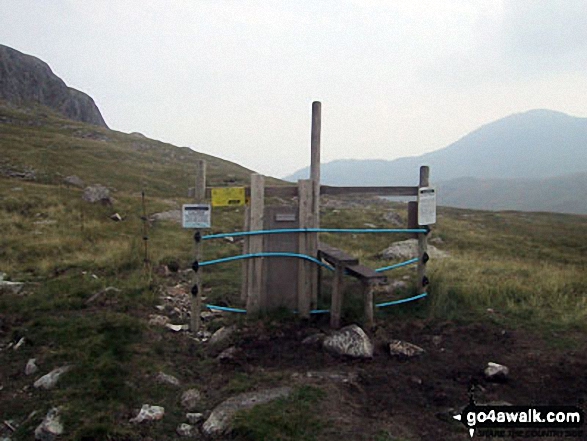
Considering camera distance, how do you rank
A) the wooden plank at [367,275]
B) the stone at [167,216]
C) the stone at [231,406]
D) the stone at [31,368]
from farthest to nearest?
the stone at [167,216], the wooden plank at [367,275], the stone at [31,368], the stone at [231,406]

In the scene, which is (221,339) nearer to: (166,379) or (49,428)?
(166,379)

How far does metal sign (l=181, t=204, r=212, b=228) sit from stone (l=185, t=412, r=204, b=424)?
110 inches

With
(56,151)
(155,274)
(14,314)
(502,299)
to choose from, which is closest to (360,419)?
(502,299)

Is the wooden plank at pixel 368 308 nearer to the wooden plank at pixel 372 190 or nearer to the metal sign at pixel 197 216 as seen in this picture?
the wooden plank at pixel 372 190

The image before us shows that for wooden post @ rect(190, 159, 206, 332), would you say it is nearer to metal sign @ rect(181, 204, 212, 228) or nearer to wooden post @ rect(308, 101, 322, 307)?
metal sign @ rect(181, 204, 212, 228)

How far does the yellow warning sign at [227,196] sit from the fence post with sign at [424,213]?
263 centimetres

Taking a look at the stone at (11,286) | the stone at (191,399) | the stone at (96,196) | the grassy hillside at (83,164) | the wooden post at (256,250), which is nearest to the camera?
the stone at (191,399)

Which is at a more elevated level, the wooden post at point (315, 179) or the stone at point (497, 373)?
the wooden post at point (315, 179)

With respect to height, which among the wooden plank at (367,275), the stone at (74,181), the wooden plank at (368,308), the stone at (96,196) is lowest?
the wooden plank at (368,308)

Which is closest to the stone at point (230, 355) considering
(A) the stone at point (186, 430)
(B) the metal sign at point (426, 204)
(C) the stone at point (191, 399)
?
(C) the stone at point (191, 399)

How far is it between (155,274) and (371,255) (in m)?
6.09

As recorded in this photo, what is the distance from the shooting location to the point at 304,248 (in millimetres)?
6523

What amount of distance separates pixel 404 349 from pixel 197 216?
323 centimetres

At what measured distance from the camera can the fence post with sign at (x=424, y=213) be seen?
266 inches
